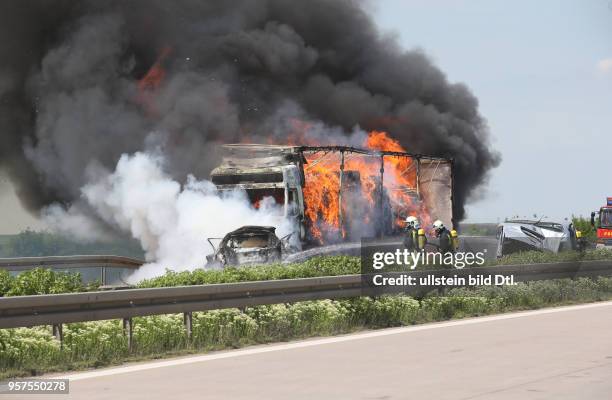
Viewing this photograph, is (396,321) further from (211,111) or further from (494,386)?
(211,111)

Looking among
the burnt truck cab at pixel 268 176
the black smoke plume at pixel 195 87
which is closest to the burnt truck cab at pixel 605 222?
the black smoke plume at pixel 195 87

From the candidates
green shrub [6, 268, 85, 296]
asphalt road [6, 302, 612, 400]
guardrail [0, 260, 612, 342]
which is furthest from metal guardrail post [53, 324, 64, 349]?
green shrub [6, 268, 85, 296]

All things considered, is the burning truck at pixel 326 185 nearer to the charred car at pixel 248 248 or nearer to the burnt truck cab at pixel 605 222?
the charred car at pixel 248 248

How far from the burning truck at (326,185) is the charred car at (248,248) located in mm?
1971

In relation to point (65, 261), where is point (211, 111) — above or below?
above

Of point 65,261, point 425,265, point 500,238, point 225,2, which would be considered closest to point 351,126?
point 225,2

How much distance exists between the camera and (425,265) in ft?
69.9

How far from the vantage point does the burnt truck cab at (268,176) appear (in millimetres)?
29297

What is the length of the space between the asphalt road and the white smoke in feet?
33.8

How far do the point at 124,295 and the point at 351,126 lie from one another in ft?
142

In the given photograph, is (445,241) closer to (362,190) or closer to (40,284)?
(362,190)

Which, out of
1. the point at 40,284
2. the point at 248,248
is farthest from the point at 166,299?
the point at 248,248

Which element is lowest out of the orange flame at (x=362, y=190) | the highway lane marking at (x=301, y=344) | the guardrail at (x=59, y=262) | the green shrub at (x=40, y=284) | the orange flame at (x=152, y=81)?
the highway lane marking at (x=301, y=344)

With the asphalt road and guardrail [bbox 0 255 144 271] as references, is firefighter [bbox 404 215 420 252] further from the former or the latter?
the asphalt road
